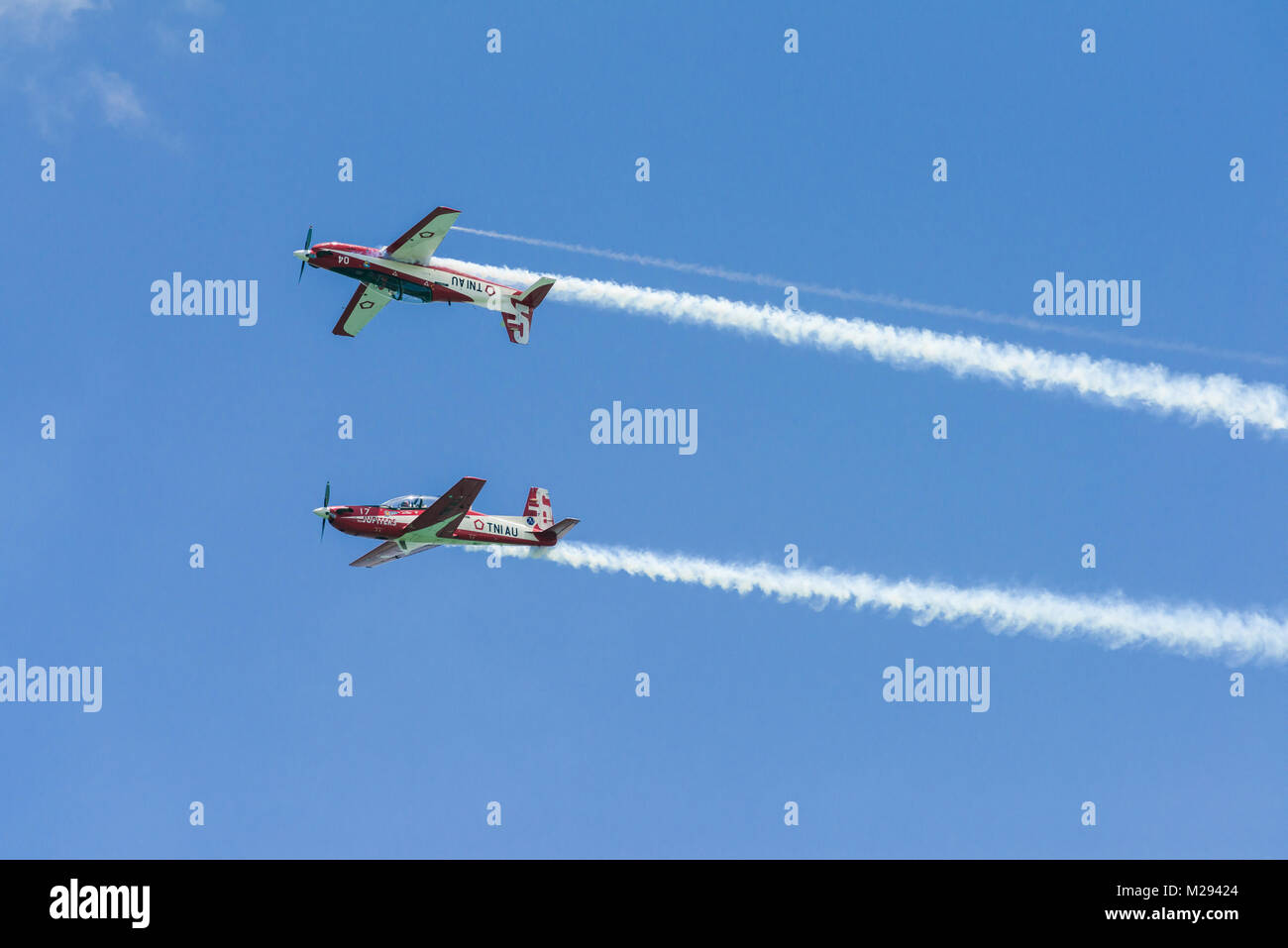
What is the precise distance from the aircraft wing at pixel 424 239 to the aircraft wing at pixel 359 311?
5626mm

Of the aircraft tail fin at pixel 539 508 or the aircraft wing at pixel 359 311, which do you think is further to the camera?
the aircraft wing at pixel 359 311

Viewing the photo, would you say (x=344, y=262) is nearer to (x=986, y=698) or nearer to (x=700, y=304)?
(x=700, y=304)

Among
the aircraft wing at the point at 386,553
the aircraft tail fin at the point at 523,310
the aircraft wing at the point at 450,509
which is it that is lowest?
the aircraft wing at the point at 386,553

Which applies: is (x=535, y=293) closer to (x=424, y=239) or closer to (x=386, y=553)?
(x=424, y=239)

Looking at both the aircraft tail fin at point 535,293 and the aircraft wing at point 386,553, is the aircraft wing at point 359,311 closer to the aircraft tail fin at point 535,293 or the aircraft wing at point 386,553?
the aircraft tail fin at point 535,293

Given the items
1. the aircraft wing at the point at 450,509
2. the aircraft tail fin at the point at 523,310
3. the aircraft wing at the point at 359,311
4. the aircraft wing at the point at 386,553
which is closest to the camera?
the aircraft wing at the point at 450,509

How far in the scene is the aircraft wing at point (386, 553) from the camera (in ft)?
197

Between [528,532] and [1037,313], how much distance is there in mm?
23251

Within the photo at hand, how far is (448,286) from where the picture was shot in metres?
62.9

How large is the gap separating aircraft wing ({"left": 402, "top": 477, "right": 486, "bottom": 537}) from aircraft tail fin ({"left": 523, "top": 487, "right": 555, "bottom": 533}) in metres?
4.18

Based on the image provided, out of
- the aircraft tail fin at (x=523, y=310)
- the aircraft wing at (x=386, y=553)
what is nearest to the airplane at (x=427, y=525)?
the aircraft wing at (x=386, y=553)
